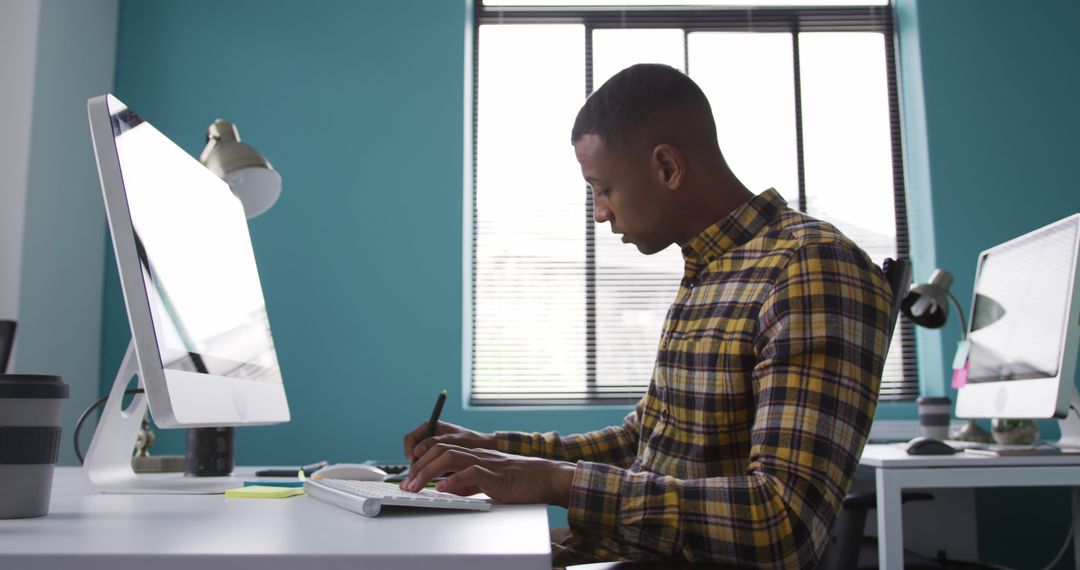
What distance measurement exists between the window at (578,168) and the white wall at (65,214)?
1.37 m

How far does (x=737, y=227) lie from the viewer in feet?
3.94

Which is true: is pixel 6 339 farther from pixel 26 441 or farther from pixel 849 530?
pixel 849 530

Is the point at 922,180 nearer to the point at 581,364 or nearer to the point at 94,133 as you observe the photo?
the point at 581,364

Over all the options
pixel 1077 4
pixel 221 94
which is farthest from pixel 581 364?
pixel 1077 4

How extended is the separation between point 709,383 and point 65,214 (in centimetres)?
257

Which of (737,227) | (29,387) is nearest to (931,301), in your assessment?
(737,227)

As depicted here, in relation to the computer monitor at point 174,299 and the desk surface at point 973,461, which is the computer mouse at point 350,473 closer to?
the computer monitor at point 174,299

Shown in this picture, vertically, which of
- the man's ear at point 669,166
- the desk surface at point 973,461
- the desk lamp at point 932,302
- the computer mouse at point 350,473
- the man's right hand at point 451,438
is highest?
the man's ear at point 669,166

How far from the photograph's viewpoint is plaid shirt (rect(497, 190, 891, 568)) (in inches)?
34.9

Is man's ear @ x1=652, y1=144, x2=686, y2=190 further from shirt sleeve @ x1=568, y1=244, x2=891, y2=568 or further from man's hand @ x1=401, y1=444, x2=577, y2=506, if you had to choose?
man's hand @ x1=401, y1=444, x2=577, y2=506

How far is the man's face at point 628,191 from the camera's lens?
4.09ft

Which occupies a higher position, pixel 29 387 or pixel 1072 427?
pixel 29 387

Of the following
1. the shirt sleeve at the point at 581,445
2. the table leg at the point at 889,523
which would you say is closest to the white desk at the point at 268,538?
the shirt sleeve at the point at 581,445

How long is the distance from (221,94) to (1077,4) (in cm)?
332
